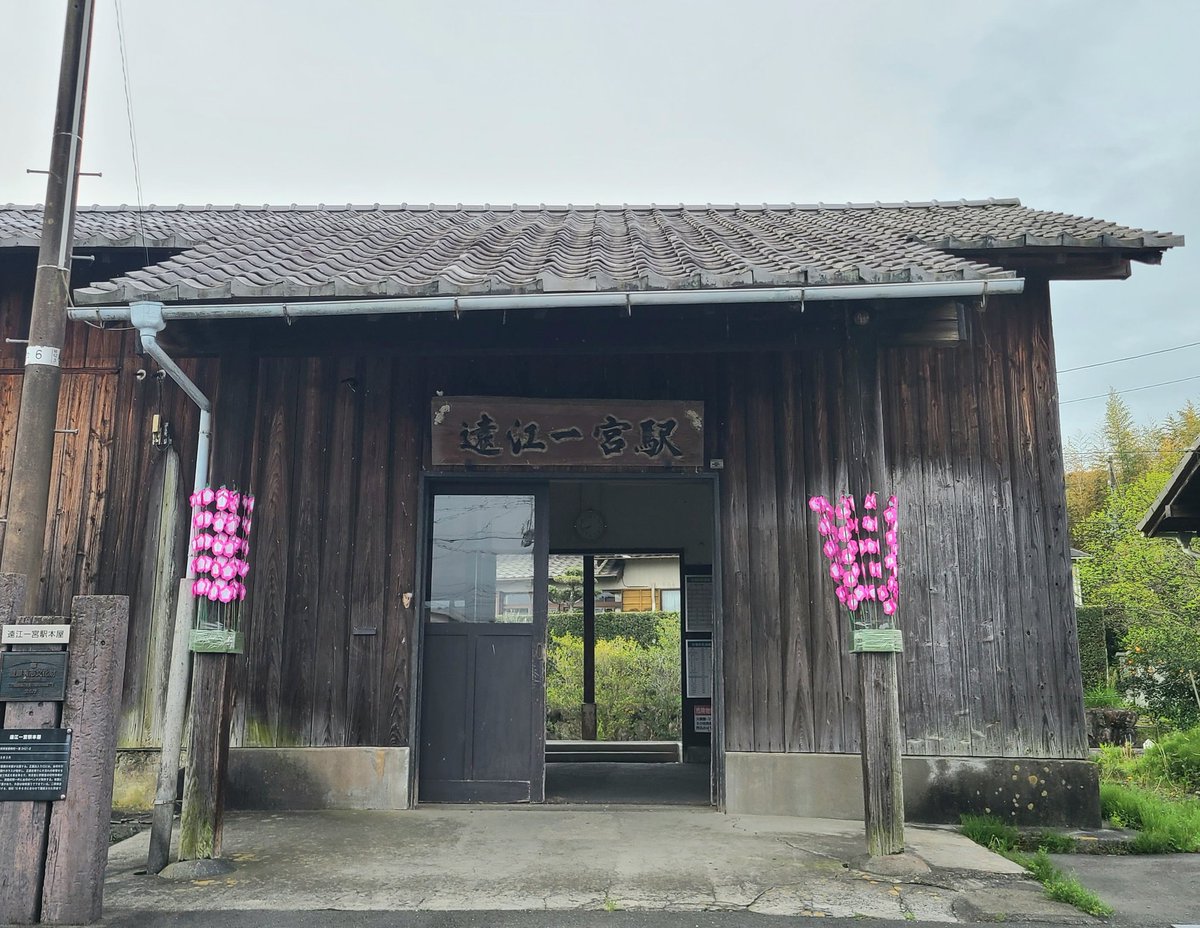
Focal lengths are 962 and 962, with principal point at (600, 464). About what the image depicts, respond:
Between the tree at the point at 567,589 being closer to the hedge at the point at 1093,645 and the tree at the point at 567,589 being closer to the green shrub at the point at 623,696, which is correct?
the green shrub at the point at 623,696

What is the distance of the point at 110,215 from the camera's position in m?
9.44

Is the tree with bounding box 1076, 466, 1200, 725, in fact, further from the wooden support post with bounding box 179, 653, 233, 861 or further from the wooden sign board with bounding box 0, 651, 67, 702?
the wooden sign board with bounding box 0, 651, 67, 702

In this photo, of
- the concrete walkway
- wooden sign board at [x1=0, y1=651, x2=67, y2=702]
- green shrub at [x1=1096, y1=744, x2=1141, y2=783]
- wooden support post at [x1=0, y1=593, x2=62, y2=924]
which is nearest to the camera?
wooden support post at [x1=0, y1=593, x2=62, y2=924]

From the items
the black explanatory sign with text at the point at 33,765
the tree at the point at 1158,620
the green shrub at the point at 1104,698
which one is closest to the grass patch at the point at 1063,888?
the black explanatory sign with text at the point at 33,765

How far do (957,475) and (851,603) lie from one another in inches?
92.9

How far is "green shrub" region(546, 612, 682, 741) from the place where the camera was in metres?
14.4

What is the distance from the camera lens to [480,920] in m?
4.50

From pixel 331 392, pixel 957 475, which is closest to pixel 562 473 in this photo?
pixel 331 392

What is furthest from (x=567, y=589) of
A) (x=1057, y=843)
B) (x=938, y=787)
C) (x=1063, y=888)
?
(x=1063, y=888)

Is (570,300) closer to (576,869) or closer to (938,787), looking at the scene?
(576,869)

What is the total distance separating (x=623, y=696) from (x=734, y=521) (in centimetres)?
816

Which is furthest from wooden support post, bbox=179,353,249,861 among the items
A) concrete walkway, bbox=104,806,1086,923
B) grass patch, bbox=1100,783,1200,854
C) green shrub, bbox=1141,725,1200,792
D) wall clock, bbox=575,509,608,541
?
green shrub, bbox=1141,725,1200,792

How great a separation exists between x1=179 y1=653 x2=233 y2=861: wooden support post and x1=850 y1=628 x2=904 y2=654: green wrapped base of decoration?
3592 mm

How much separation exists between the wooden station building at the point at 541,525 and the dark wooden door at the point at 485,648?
0.07 feet
